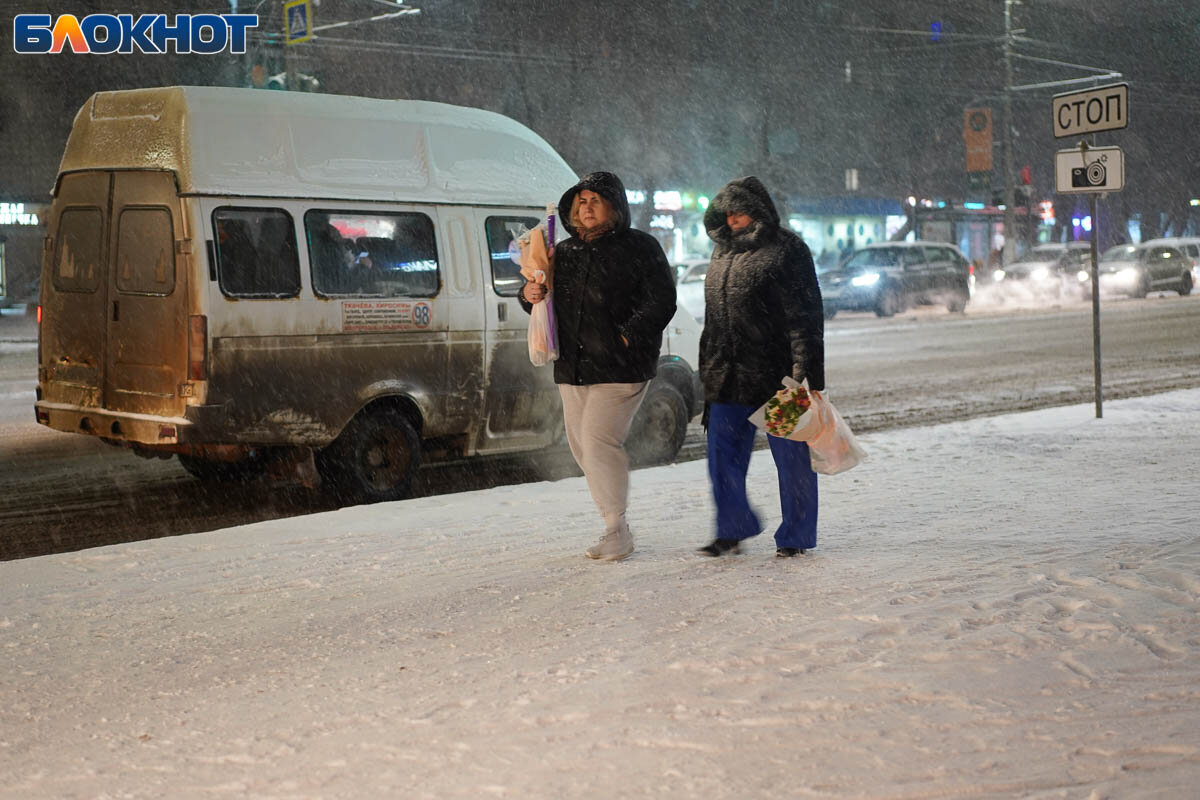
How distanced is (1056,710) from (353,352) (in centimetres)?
523

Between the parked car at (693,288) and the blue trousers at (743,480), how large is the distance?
19530 mm

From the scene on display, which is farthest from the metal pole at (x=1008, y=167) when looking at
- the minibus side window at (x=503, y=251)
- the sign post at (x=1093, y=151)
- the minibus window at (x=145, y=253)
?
the minibus window at (x=145, y=253)

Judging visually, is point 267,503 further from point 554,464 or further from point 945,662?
point 945,662

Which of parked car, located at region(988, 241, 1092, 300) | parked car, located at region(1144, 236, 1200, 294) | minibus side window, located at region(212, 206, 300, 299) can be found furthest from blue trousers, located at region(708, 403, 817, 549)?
parked car, located at region(1144, 236, 1200, 294)

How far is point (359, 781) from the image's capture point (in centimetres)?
372

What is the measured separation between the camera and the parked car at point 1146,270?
124 ft

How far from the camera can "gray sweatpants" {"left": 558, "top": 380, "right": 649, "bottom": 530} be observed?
20.3ft

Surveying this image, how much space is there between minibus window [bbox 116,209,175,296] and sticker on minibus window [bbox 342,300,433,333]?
40.4 inches

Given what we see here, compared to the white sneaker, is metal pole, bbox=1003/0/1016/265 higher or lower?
higher

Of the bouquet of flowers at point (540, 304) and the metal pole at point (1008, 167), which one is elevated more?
the metal pole at point (1008, 167)

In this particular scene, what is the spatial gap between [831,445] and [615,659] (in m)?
1.74

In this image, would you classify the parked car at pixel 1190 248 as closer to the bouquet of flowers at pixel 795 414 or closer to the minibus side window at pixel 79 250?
the minibus side window at pixel 79 250

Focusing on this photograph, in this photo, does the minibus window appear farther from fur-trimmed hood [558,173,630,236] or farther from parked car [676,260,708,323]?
parked car [676,260,708,323]

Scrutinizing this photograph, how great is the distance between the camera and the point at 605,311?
20.1 ft
